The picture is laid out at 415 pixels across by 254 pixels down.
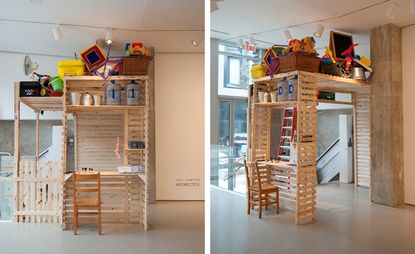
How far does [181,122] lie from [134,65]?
0.58 metres

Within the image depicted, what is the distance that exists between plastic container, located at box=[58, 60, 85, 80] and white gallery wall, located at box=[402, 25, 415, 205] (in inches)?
101

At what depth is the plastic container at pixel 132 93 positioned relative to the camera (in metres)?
2.45

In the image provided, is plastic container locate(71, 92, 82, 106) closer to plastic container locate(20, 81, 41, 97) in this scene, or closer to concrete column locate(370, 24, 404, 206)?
plastic container locate(20, 81, 41, 97)

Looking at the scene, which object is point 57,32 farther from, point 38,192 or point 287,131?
point 287,131

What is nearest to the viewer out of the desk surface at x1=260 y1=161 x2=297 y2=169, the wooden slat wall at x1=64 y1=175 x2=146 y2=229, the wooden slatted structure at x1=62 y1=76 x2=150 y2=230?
the desk surface at x1=260 y1=161 x2=297 y2=169

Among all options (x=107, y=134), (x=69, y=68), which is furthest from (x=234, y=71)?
(x=69, y=68)

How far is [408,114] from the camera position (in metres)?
2.48

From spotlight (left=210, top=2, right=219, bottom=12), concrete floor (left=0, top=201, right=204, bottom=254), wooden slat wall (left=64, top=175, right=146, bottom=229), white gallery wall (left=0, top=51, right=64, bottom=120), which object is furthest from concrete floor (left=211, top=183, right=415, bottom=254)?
white gallery wall (left=0, top=51, right=64, bottom=120)

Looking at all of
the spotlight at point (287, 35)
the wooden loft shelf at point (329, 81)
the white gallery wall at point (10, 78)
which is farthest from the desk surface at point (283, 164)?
the white gallery wall at point (10, 78)

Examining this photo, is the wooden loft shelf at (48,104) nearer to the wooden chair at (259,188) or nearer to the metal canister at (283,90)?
the wooden chair at (259,188)

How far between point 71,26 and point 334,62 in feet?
6.34

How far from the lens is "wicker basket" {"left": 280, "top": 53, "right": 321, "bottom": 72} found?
2.09m

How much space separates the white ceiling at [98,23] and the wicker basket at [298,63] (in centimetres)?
59

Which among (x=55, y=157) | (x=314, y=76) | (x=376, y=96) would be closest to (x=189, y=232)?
(x=55, y=157)
